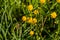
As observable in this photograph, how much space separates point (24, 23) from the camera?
2.49 metres

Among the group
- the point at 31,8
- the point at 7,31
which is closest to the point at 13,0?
the point at 31,8

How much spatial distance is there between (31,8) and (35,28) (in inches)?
9.9

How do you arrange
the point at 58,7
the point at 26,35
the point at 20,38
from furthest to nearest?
the point at 58,7 → the point at 26,35 → the point at 20,38

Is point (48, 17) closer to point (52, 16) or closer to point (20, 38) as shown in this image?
point (52, 16)

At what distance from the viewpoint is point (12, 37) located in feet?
7.72

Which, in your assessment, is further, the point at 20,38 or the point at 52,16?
the point at 52,16

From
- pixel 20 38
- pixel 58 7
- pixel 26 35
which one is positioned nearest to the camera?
pixel 20 38

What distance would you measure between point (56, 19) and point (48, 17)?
0.33 ft

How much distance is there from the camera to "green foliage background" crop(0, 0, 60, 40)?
7.79 ft

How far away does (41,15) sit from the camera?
99.0 inches

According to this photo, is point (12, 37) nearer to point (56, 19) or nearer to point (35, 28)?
point (35, 28)

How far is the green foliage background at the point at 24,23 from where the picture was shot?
237cm

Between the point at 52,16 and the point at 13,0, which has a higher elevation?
the point at 13,0

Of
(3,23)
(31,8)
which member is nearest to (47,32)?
(31,8)
